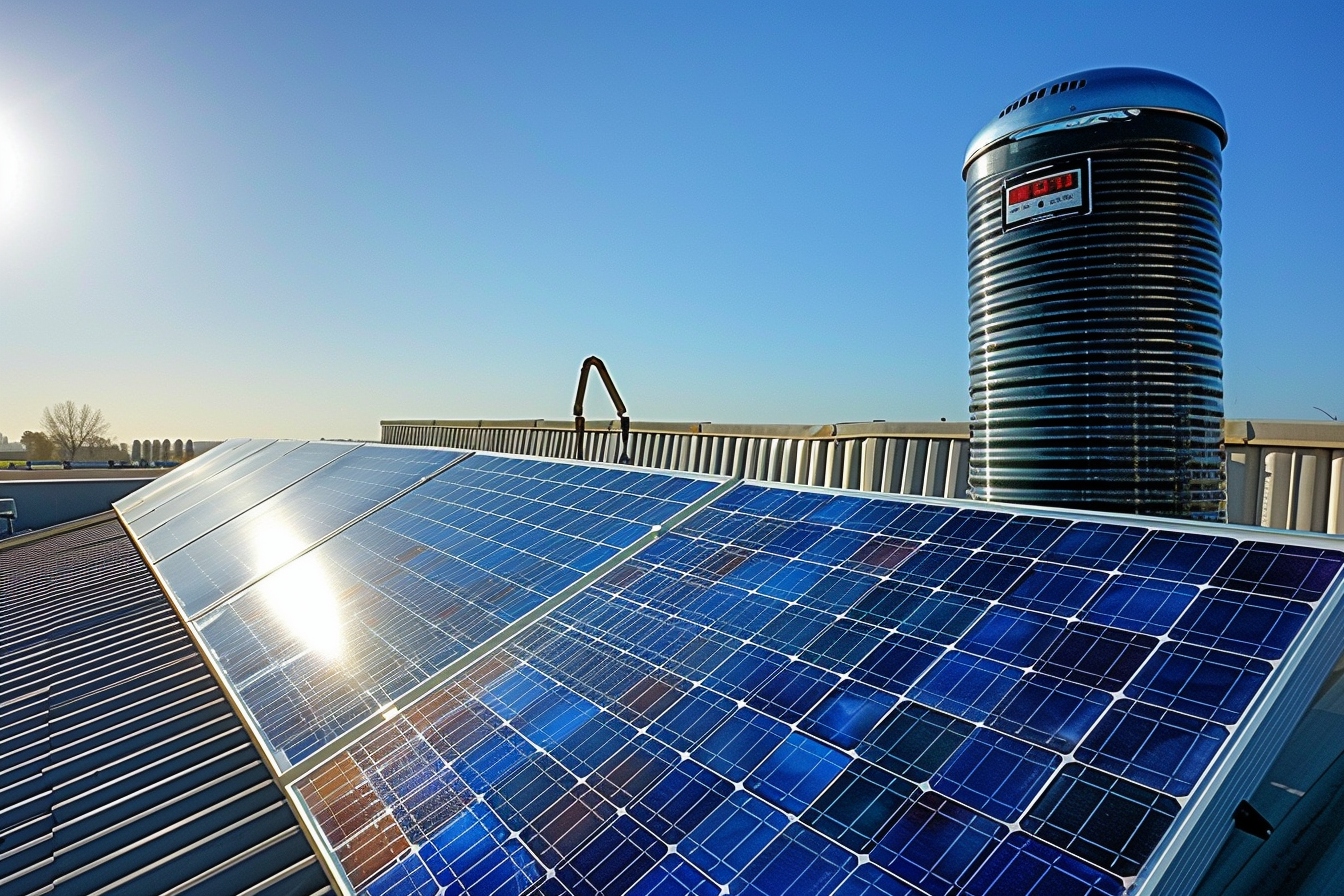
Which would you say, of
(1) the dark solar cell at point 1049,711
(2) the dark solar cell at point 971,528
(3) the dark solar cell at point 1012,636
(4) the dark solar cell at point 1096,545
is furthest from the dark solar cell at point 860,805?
(2) the dark solar cell at point 971,528

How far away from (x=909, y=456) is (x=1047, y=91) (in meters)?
6.30

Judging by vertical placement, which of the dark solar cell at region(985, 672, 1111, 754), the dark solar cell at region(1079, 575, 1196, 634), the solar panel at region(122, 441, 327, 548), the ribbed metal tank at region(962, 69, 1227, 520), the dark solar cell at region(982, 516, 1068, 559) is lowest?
the solar panel at region(122, 441, 327, 548)

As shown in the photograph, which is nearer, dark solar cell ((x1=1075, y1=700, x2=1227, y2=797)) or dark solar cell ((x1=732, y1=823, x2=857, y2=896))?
dark solar cell ((x1=1075, y1=700, x2=1227, y2=797))

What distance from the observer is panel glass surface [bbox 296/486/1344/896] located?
2.44 meters

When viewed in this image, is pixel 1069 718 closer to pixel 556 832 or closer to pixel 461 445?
pixel 556 832

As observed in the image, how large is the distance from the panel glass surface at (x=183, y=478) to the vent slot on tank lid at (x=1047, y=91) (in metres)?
21.6

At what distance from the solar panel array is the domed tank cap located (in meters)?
2.76

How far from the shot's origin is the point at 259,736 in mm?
5008

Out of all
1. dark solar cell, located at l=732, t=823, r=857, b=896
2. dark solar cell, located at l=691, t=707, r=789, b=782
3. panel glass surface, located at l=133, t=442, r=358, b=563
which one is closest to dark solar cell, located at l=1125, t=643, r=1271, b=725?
dark solar cell, located at l=732, t=823, r=857, b=896

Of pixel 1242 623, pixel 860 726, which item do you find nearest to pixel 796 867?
pixel 860 726

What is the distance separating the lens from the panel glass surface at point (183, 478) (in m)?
21.1

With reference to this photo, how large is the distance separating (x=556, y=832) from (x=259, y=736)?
2.99 m

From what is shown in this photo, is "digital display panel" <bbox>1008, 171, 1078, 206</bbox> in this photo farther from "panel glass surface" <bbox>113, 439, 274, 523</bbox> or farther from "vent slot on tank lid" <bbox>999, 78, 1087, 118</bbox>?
"panel glass surface" <bbox>113, 439, 274, 523</bbox>

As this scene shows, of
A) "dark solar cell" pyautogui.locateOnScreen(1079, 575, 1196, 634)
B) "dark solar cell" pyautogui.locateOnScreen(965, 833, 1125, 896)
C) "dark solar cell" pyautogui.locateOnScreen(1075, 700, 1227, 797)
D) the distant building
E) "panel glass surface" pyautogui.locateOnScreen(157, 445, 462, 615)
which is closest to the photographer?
"dark solar cell" pyautogui.locateOnScreen(965, 833, 1125, 896)
